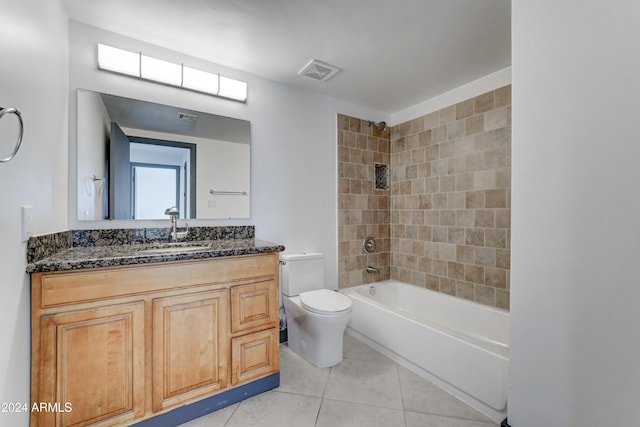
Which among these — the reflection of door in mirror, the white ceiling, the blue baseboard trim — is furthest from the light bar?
the blue baseboard trim

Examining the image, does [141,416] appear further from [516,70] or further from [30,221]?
[516,70]

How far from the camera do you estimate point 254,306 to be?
1719 mm

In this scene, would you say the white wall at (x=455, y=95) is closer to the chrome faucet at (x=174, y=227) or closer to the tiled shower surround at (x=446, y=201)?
the tiled shower surround at (x=446, y=201)

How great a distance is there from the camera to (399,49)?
197cm

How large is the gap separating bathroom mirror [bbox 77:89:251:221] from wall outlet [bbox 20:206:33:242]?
0.60 meters

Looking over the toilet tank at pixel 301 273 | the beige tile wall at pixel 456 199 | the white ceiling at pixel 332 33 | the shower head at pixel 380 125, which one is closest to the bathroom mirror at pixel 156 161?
the white ceiling at pixel 332 33

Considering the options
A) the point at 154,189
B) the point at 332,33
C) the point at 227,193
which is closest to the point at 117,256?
the point at 154,189

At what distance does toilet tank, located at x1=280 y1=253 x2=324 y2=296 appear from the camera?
7.71 ft

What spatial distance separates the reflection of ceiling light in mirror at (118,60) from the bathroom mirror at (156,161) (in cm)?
19

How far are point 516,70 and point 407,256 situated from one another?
2.08 m

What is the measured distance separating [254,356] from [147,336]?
635 millimetres

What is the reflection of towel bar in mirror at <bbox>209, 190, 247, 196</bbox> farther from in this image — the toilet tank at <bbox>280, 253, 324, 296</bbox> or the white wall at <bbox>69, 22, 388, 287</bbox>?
the toilet tank at <bbox>280, 253, 324, 296</bbox>

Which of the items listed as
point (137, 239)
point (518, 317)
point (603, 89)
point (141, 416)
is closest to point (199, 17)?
point (137, 239)

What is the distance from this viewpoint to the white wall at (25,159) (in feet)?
3.08
